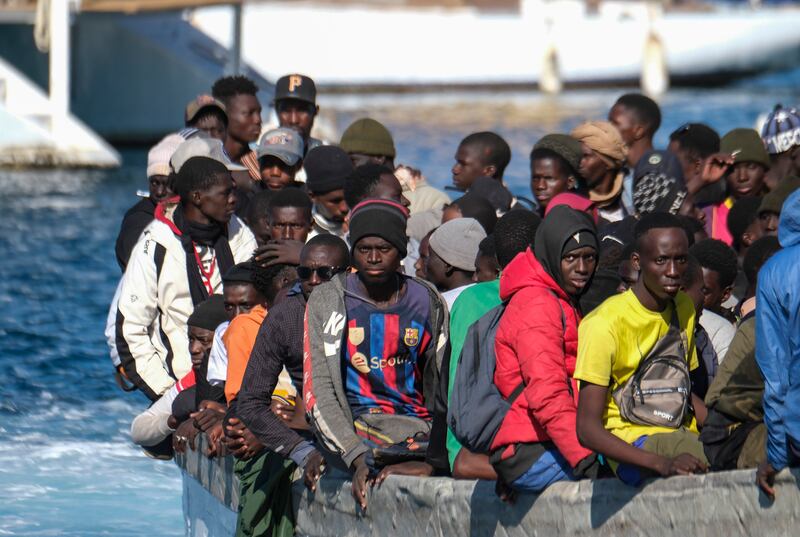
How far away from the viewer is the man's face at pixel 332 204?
9.41 m

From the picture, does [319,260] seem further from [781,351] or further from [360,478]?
[781,351]

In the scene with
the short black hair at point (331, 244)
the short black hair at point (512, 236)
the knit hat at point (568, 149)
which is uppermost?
the knit hat at point (568, 149)

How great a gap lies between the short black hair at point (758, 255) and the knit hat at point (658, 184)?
1148mm

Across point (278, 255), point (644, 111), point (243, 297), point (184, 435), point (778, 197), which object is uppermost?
point (644, 111)

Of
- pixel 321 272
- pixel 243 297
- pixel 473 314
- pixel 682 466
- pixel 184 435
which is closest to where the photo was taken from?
pixel 682 466

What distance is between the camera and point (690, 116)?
4109 cm

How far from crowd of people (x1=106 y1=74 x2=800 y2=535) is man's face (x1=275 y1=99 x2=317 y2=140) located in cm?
58

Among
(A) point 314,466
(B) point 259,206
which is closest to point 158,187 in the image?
(B) point 259,206

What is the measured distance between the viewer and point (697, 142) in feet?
32.9

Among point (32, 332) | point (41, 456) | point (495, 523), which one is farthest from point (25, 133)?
point (495, 523)

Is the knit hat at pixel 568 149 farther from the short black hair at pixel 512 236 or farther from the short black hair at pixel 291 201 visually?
the short black hair at pixel 512 236

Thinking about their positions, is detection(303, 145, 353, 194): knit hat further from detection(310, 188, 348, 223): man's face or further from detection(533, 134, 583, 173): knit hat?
detection(533, 134, 583, 173): knit hat

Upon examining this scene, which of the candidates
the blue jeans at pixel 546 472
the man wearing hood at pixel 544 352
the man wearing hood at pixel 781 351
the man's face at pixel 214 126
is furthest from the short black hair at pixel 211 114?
the man wearing hood at pixel 781 351

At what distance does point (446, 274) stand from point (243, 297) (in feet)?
3.32
